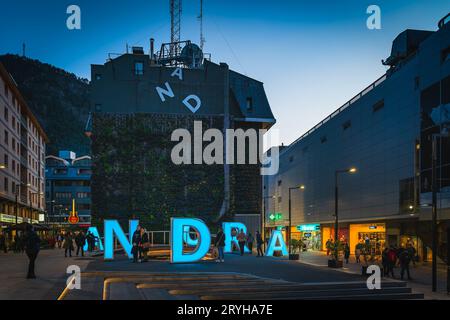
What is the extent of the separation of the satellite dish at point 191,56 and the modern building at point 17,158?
21.6 m

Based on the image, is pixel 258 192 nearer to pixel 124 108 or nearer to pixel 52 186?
pixel 124 108

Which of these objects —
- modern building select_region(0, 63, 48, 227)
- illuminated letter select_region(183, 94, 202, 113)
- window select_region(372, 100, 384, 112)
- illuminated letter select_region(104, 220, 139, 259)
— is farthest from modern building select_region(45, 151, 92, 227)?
illuminated letter select_region(104, 220, 139, 259)

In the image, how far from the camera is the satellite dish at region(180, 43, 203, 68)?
190ft

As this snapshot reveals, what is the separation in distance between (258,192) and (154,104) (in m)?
15.3

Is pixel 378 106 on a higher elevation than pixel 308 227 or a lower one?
higher

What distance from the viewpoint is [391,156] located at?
3828 cm

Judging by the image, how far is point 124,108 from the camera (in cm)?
5078

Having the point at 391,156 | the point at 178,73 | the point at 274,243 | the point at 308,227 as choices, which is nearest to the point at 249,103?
the point at 178,73

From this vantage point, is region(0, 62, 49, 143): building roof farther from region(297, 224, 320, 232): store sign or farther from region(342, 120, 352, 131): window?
region(297, 224, 320, 232): store sign

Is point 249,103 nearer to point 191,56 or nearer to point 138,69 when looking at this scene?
point 191,56

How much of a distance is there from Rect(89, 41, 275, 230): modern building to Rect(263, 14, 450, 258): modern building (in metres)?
9.33

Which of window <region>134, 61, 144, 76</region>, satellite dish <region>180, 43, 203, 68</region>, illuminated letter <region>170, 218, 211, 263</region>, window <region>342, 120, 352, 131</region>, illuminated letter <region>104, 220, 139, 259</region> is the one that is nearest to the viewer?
illuminated letter <region>170, 218, 211, 263</region>

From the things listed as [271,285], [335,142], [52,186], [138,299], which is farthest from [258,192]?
[52,186]

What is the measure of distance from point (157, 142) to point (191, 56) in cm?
1305
